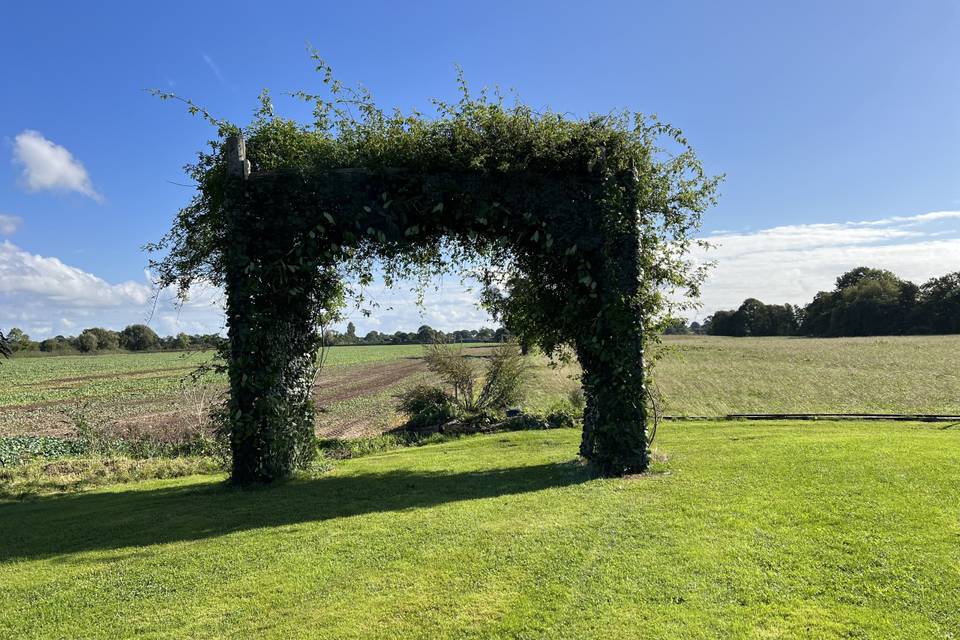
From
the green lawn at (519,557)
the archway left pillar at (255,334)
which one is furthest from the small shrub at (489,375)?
the green lawn at (519,557)

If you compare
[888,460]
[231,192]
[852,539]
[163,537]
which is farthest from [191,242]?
[888,460]

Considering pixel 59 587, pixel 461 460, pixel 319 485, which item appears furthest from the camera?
pixel 461 460

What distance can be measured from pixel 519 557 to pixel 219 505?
189 inches

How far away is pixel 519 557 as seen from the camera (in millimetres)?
5016

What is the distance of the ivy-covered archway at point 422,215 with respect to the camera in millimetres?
8820

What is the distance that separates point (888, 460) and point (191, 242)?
462 inches

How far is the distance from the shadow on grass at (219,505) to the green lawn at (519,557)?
51 millimetres

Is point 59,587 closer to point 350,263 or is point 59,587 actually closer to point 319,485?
point 319,485

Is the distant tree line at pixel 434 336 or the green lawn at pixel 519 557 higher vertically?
the distant tree line at pixel 434 336

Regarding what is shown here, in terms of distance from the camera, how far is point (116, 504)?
26.4 ft

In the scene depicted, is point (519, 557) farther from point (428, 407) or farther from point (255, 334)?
point (428, 407)

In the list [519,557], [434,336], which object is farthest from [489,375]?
[519,557]

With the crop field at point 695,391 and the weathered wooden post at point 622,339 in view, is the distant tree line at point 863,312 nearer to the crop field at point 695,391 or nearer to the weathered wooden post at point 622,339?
the crop field at point 695,391

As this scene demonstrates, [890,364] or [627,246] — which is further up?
[627,246]
